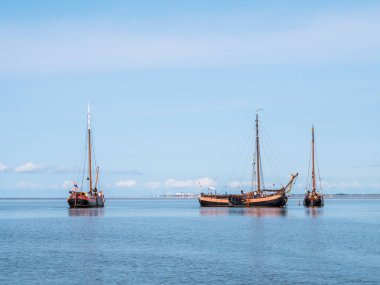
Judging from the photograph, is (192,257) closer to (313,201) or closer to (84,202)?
(84,202)

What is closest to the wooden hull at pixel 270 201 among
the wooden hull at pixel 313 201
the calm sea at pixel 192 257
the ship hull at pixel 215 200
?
the wooden hull at pixel 313 201

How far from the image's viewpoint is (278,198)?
Result: 569 ft

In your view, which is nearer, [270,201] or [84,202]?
[84,202]

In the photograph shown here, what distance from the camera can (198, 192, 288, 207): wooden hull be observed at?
17395 cm

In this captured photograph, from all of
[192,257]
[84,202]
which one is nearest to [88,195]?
[84,202]

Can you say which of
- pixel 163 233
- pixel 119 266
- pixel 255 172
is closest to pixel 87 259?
pixel 119 266

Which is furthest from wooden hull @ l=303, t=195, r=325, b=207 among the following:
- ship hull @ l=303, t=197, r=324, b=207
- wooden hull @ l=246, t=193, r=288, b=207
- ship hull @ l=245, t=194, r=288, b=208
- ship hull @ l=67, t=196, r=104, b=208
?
ship hull @ l=67, t=196, r=104, b=208

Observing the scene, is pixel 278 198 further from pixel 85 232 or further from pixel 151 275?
pixel 151 275

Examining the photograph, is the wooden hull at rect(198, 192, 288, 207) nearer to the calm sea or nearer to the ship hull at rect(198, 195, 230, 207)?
the ship hull at rect(198, 195, 230, 207)

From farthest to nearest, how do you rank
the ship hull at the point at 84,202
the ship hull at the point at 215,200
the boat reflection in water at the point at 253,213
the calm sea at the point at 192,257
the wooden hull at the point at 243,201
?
the ship hull at the point at 215,200
the wooden hull at the point at 243,201
the ship hull at the point at 84,202
the boat reflection in water at the point at 253,213
the calm sea at the point at 192,257

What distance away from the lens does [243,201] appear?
600 feet

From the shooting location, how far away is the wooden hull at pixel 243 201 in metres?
174

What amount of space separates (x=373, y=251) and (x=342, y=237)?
16.7 m

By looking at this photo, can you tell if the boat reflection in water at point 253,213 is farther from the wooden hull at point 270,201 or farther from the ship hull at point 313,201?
the ship hull at point 313,201
